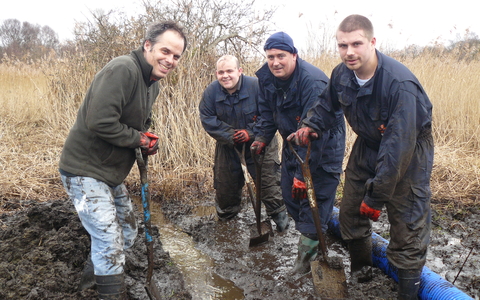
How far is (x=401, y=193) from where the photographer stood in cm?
294

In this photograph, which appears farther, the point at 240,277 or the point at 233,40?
the point at 233,40

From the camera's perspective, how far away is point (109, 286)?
2.76 metres

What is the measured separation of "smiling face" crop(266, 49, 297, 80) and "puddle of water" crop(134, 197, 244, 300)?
2162 millimetres

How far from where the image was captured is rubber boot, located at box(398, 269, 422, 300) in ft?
9.77

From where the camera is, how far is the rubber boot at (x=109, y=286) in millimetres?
2758

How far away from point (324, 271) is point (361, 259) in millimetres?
493

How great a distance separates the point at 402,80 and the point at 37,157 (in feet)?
21.2

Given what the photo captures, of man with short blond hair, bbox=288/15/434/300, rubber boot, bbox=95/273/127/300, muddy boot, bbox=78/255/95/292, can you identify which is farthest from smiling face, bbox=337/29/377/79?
muddy boot, bbox=78/255/95/292

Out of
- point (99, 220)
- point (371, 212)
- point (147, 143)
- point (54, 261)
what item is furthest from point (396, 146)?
point (54, 261)

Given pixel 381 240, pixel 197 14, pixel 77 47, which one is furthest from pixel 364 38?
pixel 77 47

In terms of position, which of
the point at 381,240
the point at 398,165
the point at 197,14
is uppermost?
the point at 197,14

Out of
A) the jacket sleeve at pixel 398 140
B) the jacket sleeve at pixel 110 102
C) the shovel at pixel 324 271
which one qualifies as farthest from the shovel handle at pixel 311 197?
the jacket sleeve at pixel 110 102

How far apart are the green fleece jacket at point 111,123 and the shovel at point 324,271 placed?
1.54m

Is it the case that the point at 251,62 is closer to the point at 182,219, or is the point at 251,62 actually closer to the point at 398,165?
the point at 182,219
